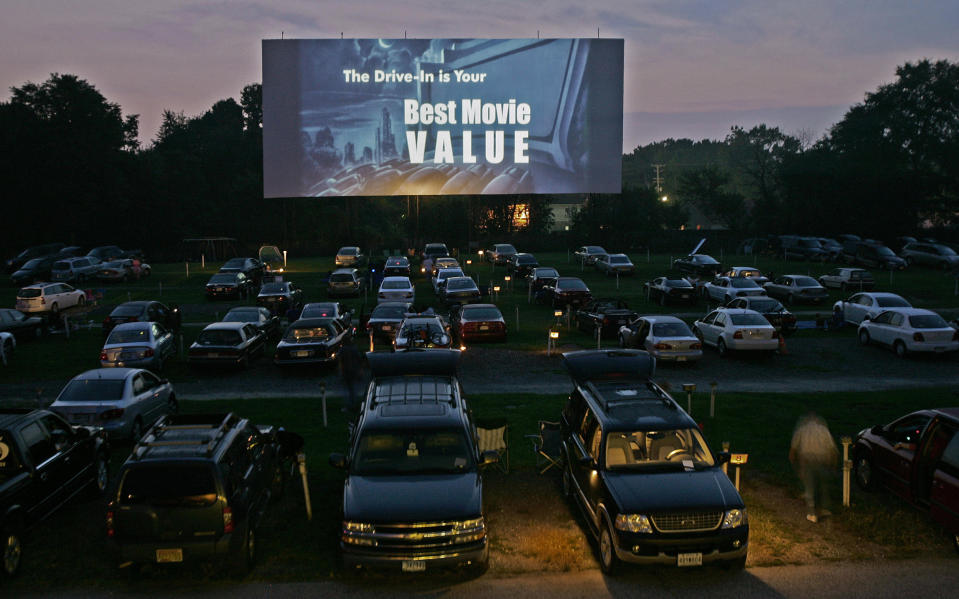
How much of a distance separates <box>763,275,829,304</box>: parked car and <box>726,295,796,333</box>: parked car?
7449 mm

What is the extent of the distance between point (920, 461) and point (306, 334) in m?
15.2

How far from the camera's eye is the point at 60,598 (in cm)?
776

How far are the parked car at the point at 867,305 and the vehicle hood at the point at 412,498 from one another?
20.3m

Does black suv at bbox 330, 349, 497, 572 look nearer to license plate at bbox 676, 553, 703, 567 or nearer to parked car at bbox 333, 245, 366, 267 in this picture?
license plate at bbox 676, 553, 703, 567

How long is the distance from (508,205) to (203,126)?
175 feet

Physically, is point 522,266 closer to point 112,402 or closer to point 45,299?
point 45,299

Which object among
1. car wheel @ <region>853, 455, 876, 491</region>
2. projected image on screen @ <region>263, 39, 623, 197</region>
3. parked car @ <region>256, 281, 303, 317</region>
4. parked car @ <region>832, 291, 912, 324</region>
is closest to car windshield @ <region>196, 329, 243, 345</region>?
parked car @ <region>256, 281, 303, 317</region>

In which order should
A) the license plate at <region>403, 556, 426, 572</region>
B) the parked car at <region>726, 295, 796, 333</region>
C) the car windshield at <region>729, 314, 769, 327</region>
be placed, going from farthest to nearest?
the parked car at <region>726, 295, 796, 333</region>
the car windshield at <region>729, 314, 769, 327</region>
the license plate at <region>403, 556, 426, 572</region>

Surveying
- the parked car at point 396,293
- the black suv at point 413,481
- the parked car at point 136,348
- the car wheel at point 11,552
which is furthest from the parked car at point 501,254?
the car wheel at point 11,552

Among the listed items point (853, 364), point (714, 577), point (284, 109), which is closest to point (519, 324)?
point (853, 364)

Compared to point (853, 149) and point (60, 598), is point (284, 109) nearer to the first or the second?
point (60, 598)

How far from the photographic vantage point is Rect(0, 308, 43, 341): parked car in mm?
24039

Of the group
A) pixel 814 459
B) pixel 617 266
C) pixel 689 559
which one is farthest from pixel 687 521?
pixel 617 266

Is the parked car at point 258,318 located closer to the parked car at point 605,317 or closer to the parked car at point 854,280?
the parked car at point 605,317
